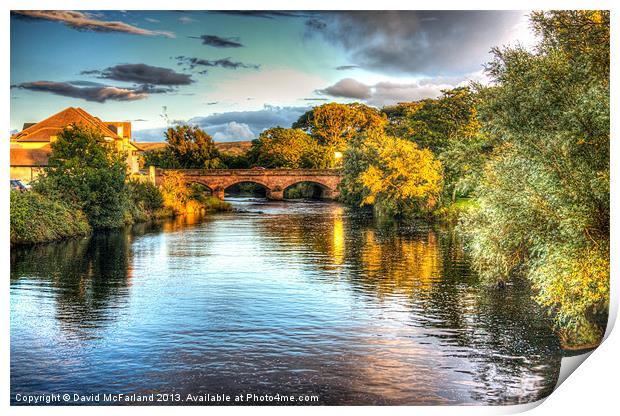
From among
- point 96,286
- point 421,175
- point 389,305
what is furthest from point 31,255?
point 421,175

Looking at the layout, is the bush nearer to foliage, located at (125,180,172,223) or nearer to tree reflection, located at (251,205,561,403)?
foliage, located at (125,180,172,223)

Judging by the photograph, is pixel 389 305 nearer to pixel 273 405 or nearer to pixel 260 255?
pixel 273 405

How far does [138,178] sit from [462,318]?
36227 millimetres

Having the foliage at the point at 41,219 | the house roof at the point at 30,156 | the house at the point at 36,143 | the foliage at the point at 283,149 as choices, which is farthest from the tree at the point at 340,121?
the foliage at the point at 41,219

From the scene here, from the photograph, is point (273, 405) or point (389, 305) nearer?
point (273, 405)

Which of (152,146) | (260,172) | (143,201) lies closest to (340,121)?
(260,172)

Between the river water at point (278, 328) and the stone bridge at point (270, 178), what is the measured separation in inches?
1726

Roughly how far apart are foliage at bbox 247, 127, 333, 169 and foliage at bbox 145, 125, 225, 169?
8724mm

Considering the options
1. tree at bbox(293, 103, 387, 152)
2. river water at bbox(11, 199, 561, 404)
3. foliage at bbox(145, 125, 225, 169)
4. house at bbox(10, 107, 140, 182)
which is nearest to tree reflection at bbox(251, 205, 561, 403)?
river water at bbox(11, 199, 561, 404)

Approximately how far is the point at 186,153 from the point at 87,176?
39711 millimetres

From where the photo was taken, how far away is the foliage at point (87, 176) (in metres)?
36.7

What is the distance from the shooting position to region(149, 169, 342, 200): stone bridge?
240 ft

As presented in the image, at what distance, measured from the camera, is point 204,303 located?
19.7 meters

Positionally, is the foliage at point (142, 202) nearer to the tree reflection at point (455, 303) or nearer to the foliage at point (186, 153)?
the tree reflection at point (455, 303)
